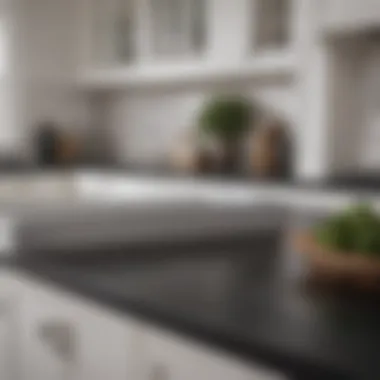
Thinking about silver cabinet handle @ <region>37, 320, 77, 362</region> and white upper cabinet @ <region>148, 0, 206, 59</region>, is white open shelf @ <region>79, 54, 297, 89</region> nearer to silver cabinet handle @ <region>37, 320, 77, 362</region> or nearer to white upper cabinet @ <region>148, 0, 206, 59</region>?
white upper cabinet @ <region>148, 0, 206, 59</region>

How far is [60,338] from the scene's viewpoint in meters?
1.43

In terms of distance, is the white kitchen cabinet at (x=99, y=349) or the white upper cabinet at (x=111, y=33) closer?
the white kitchen cabinet at (x=99, y=349)

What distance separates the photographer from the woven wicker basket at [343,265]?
3.74 ft

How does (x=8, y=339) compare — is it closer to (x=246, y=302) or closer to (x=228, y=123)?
(x=246, y=302)

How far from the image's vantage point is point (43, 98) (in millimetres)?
5328

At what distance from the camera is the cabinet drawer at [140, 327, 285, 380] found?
902mm

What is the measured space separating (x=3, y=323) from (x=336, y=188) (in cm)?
170

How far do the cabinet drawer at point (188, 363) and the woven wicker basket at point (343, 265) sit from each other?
0.90 ft

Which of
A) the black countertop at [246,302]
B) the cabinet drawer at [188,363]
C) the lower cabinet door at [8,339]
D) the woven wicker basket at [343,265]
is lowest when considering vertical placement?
the lower cabinet door at [8,339]

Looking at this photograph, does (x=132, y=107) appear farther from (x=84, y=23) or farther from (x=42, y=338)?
(x=42, y=338)

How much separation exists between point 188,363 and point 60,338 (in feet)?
1.54

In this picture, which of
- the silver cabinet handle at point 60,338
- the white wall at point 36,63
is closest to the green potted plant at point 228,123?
the white wall at point 36,63

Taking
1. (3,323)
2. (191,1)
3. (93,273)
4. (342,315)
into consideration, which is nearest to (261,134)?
(191,1)

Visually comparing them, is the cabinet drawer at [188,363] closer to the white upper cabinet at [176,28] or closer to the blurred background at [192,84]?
the blurred background at [192,84]
